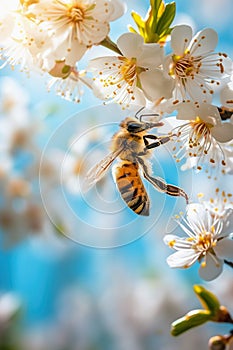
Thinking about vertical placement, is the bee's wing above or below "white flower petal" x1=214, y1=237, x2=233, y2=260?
above

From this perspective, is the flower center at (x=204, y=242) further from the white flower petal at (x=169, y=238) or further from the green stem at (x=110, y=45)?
the green stem at (x=110, y=45)

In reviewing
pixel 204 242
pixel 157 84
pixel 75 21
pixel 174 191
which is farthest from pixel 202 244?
pixel 75 21

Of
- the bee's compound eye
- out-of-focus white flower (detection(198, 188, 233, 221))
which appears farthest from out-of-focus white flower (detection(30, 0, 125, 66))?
out-of-focus white flower (detection(198, 188, 233, 221))

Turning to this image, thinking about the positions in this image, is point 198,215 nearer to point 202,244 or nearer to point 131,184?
point 202,244

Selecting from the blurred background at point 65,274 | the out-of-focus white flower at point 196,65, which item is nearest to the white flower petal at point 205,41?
the out-of-focus white flower at point 196,65

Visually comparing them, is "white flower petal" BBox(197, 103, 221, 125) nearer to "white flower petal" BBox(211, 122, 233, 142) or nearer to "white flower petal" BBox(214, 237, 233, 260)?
"white flower petal" BBox(211, 122, 233, 142)

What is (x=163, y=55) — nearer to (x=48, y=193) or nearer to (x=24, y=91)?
(x=48, y=193)

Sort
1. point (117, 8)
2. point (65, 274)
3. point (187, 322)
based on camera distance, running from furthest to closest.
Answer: point (65, 274), point (187, 322), point (117, 8)

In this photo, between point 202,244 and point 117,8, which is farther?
point 202,244
